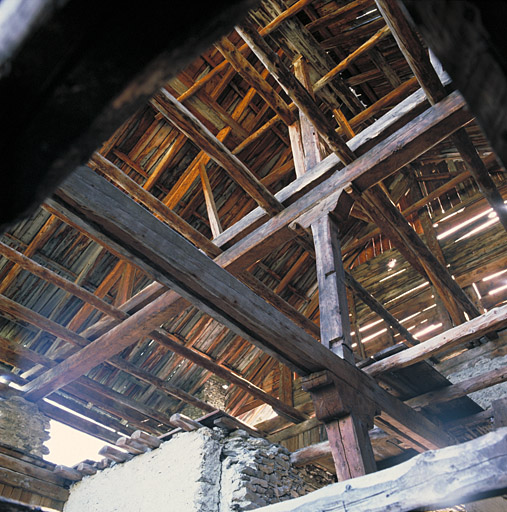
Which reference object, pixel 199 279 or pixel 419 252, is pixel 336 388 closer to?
pixel 199 279

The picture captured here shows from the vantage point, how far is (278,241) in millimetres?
4699

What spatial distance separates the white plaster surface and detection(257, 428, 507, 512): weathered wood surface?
3.94m

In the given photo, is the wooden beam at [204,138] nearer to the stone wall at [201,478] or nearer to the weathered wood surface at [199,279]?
the weathered wood surface at [199,279]

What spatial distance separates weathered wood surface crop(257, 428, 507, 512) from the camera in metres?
1.96

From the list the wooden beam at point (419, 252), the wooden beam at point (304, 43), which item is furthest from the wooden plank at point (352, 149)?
the wooden beam at point (304, 43)

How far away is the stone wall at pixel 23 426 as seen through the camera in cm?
652

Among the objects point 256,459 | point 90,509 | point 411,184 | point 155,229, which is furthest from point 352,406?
point 411,184

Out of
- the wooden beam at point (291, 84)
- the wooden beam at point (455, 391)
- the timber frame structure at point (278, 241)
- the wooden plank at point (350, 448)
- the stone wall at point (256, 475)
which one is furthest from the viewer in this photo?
the stone wall at point (256, 475)

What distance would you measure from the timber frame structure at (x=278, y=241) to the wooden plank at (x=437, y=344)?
2cm

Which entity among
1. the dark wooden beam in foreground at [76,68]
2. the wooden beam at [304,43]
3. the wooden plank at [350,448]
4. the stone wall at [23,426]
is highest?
the wooden beam at [304,43]

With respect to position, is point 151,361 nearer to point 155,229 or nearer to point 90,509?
point 90,509

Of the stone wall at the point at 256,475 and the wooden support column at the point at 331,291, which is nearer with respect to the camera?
the wooden support column at the point at 331,291

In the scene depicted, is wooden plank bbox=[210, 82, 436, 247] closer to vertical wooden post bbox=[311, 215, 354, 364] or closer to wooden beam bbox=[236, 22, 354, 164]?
wooden beam bbox=[236, 22, 354, 164]

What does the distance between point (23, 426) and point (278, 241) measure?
4862 mm
